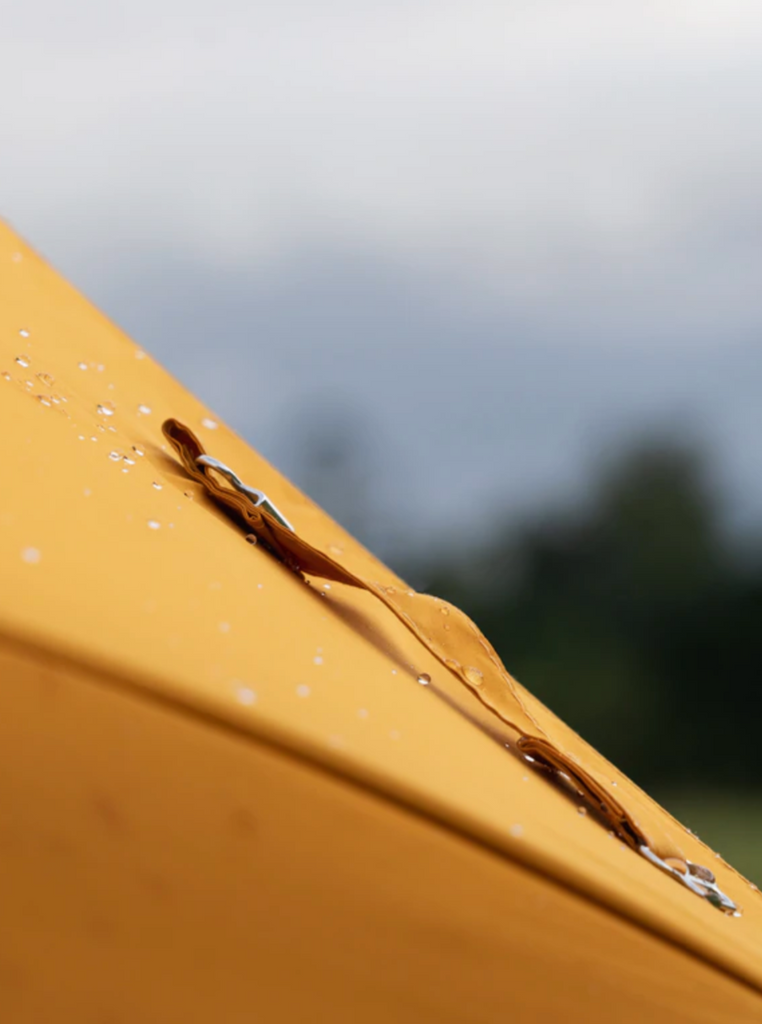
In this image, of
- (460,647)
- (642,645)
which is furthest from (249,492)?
(642,645)

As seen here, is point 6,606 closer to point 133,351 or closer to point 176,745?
point 176,745

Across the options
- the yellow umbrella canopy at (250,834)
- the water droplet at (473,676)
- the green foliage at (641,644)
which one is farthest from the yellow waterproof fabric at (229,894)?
the green foliage at (641,644)

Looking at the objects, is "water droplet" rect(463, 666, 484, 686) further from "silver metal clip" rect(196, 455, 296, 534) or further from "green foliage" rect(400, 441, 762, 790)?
"green foliage" rect(400, 441, 762, 790)

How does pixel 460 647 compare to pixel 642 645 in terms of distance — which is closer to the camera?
pixel 460 647

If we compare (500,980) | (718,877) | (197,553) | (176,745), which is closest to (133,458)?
(197,553)

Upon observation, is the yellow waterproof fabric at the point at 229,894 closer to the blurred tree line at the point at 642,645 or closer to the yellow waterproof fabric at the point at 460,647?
the yellow waterproof fabric at the point at 460,647

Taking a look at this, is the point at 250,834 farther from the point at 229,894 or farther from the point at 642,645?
the point at 642,645
